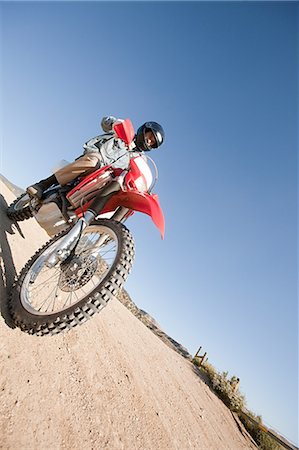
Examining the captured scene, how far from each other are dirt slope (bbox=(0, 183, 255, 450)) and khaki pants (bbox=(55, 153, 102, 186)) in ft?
4.31

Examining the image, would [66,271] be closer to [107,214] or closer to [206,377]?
[107,214]

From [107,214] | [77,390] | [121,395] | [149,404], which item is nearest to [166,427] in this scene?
[149,404]

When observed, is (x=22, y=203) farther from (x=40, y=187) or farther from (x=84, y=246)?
(x=84, y=246)

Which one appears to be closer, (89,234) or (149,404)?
(89,234)

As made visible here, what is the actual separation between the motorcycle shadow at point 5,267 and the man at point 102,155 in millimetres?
885

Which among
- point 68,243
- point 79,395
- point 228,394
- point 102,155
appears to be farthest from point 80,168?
point 228,394

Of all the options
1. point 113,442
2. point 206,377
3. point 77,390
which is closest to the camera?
point 113,442

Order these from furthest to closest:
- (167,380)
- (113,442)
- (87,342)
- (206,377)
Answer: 1. (206,377)
2. (167,380)
3. (87,342)
4. (113,442)

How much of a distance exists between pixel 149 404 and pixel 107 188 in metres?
3.58

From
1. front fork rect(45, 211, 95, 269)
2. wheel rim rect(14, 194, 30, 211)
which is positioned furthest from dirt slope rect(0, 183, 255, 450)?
front fork rect(45, 211, 95, 269)

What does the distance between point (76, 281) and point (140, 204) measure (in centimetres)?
112

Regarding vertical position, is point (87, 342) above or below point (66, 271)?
below

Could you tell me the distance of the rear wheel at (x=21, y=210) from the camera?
15.7ft

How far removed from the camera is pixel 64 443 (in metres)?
2.37
